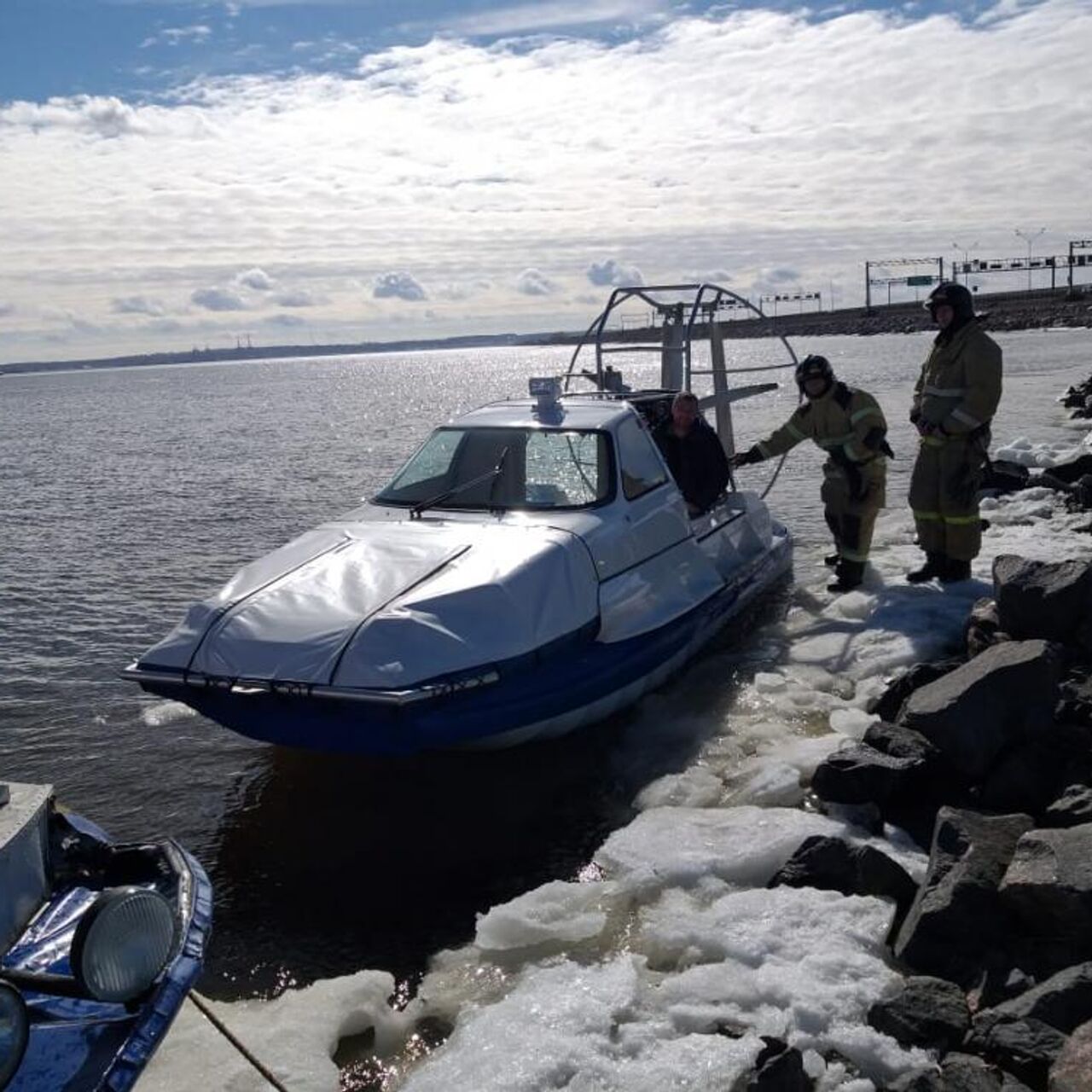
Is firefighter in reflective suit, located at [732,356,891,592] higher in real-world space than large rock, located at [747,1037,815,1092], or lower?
higher

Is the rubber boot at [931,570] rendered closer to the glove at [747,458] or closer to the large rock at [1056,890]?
the glove at [747,458]

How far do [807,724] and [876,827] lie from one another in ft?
5.73

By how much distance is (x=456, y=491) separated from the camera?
8.19m

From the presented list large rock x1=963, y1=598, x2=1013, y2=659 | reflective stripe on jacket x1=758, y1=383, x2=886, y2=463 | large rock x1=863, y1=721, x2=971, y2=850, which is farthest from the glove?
large rock x1=863, y1=721, x2=971, y2=850

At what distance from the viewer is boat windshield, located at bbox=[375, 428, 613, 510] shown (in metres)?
8.17

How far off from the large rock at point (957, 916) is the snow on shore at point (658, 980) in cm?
14

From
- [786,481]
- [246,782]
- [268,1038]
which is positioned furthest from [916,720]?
[786,481]

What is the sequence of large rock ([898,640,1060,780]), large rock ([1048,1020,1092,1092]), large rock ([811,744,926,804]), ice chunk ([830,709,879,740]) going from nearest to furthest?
large rock ([1048,1020,1092,1092])
large rock ([811,744,926,804])
large rock ([898,640,1060,780])
ice chunk ([830,709,879,740])

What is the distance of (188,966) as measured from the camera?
11.1ft

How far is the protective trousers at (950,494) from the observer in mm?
9695

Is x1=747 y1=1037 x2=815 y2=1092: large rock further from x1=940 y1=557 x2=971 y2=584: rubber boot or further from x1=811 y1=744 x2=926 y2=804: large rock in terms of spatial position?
x1=940 y1=557 x2=971 y2=584: rubber boot

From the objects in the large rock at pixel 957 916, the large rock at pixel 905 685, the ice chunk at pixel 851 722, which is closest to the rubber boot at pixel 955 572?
the large rock at pixel 905 685

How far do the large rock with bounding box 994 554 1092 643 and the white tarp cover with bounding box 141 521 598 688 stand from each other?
2.78 metres

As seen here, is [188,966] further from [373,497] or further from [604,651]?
[373,497]
